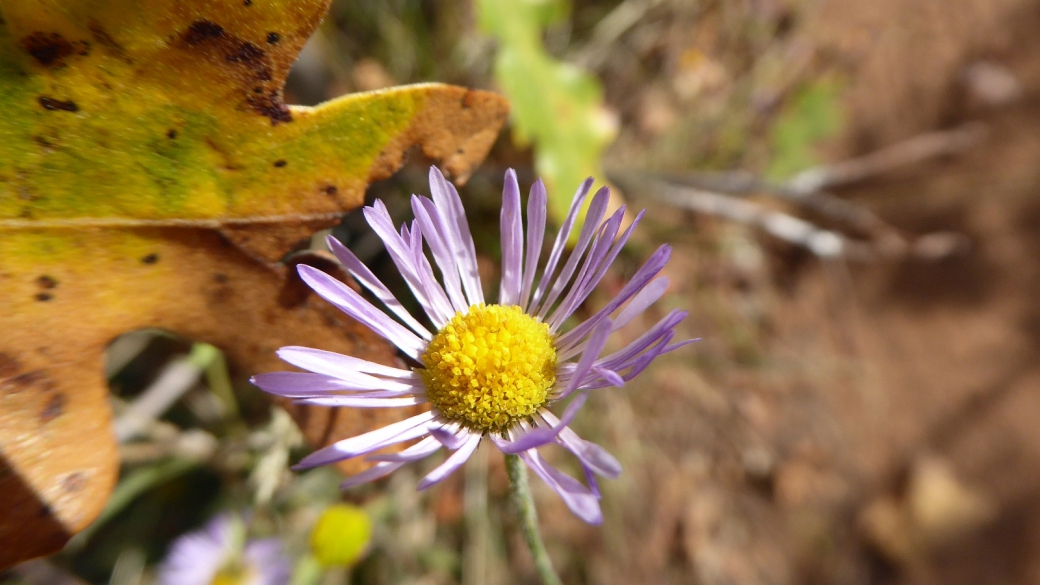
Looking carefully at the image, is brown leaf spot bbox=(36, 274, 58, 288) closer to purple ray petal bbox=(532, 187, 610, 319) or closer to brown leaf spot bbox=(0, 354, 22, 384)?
brown leaf spot bbox=(0, 354, 22, 384)

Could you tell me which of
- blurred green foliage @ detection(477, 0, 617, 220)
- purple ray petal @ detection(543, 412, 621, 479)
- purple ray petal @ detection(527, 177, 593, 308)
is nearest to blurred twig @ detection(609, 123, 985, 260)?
blurred green foliage @ detection(477, 0, 617, 220)

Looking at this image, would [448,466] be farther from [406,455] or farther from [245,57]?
[245,57]

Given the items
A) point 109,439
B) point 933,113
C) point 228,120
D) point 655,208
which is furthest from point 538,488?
point 933,113

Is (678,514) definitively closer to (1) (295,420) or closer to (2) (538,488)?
(2) (538,488)

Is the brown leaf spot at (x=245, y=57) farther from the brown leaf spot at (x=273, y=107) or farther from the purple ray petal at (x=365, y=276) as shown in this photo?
the purple ray petal at (x=365, y=276)

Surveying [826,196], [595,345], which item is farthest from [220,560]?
[826,196]

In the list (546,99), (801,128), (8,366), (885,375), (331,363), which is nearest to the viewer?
(8,366)
